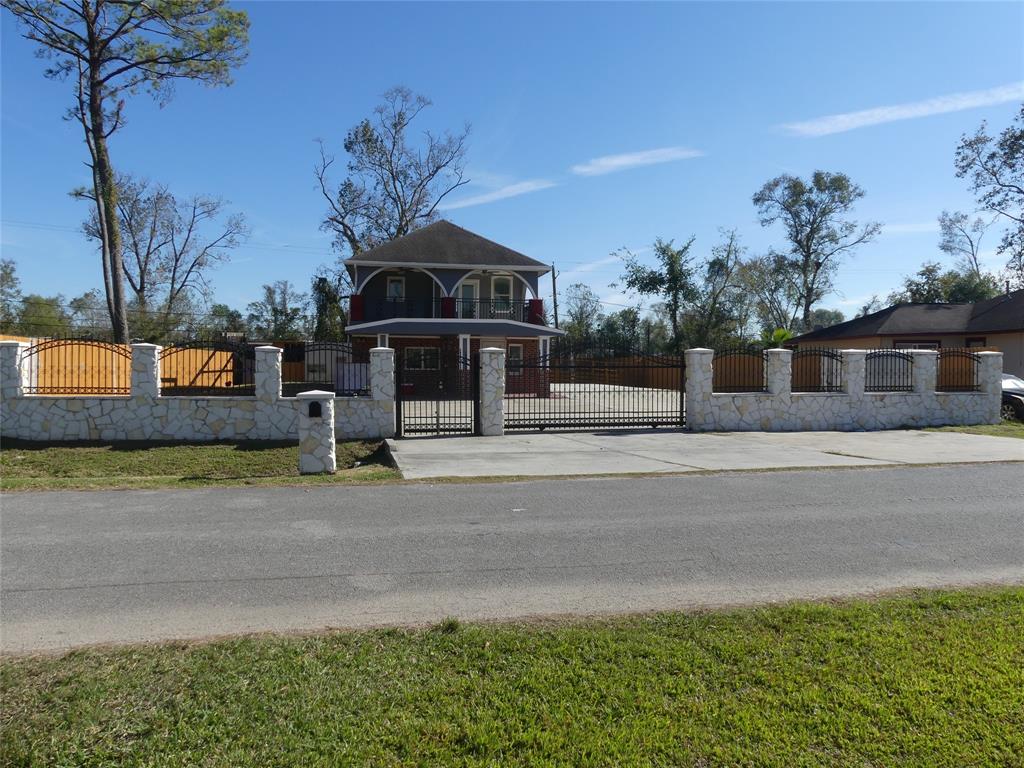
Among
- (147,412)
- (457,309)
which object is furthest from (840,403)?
(457,309)

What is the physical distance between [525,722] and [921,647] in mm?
2401

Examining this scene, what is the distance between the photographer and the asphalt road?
183 inches

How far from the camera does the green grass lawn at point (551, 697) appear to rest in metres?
2.90

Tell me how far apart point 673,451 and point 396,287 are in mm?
22730

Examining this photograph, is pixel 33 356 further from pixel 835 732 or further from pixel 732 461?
pixel 835 732

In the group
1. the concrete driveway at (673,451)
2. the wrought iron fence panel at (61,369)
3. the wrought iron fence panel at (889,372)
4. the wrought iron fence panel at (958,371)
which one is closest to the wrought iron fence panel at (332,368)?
the concrete driveway at (673,451)

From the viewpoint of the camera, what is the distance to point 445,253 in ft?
104

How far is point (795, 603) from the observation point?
4.63 meters

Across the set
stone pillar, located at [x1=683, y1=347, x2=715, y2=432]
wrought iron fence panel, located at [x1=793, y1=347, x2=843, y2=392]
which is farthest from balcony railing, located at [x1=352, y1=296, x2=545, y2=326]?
stone pillar, located at [x1=683, y1=347, x2=715, y2=432]

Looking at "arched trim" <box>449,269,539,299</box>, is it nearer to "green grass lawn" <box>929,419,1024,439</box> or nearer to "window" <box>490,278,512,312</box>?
"window" <box>490,278,512,312</box>

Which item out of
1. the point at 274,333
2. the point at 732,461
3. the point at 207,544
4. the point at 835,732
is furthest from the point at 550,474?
the point at 274,333

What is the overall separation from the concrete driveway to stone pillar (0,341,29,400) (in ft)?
26.1

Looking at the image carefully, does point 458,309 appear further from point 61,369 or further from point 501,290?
point 61,369

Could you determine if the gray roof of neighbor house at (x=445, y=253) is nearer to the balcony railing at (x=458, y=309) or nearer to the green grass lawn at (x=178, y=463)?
the balcony railing at (x=458, y=309)
